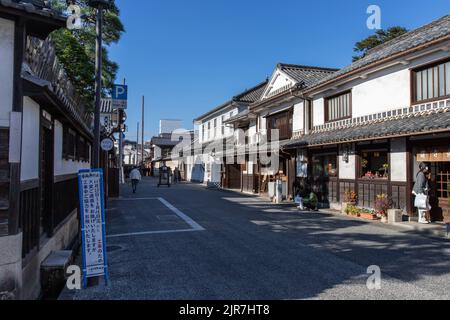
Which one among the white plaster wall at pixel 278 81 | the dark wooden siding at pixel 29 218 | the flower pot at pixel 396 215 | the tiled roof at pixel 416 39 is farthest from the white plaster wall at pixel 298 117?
the dark wooden siding at pixel 29 218

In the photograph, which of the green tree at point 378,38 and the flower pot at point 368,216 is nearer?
the flower pot at point 368,216

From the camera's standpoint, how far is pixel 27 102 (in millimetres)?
5195

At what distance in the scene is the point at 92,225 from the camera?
228 inches

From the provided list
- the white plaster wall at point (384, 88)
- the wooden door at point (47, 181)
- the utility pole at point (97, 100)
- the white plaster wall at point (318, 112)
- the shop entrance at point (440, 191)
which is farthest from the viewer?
the white plaster wall at point (318, 112)

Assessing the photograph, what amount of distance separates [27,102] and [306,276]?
5318mm

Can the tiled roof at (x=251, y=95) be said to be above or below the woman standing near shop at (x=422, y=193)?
above

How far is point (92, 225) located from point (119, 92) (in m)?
7.03

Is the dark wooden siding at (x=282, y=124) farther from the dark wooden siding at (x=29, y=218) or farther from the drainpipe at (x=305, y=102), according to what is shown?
the dark wooden siding at (x=29, y=218)

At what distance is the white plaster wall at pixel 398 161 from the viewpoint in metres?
11.9

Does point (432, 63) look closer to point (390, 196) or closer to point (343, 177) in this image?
point (390, 196)

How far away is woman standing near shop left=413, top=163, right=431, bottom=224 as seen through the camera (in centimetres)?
1080

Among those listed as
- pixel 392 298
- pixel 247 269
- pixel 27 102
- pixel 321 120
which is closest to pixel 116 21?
pixel 321 120

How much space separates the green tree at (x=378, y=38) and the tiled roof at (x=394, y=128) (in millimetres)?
19804
